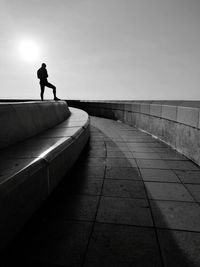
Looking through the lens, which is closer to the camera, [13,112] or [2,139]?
[2,139]

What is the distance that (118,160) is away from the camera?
14.0ft

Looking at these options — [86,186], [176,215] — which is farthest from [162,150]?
[176,215]

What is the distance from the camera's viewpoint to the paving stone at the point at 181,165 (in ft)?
12.3

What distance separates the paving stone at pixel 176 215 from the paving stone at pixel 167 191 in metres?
0.13

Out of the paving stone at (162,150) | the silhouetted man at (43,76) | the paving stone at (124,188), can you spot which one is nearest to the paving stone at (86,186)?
the paving stone at (124,188)

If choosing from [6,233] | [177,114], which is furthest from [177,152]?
[6,233]

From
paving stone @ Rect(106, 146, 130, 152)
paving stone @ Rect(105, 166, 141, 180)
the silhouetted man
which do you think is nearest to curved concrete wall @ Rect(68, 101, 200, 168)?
paving stone @ Rect(106, 146, 130, 152)

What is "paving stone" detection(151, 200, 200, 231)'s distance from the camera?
2047 mm

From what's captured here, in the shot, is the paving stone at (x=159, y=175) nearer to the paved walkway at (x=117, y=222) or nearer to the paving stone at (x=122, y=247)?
the paved walkway at (x=117, y=222)

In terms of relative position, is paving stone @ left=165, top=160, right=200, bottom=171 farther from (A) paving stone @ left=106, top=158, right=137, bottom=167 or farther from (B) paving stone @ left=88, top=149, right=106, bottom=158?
(B) paving stone @ left=88, top=149, right=106, bottom=158

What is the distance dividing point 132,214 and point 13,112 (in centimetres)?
243

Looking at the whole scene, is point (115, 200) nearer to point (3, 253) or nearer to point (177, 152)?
point (3, 253)

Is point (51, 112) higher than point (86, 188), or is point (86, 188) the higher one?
point (51, 112)

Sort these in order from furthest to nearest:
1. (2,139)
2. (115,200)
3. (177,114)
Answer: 1. (177,114)
2. (2,139)
3. (115,200)
